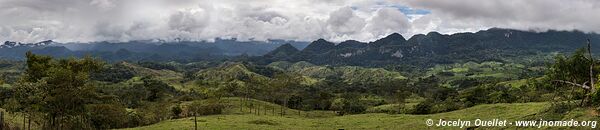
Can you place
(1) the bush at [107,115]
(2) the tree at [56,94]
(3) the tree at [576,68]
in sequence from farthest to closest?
(1) the bush at [107,115] → (2) the tree at [56,94] → (3) the tree at [576,68]

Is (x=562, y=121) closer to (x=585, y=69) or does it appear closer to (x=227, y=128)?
(x=585, y=69)

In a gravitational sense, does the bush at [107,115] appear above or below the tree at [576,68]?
below

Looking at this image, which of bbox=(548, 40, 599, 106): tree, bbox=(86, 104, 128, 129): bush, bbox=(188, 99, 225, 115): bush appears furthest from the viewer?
bbox=(188, 99, 225, 115): bush

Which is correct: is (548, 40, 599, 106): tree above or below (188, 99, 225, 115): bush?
above

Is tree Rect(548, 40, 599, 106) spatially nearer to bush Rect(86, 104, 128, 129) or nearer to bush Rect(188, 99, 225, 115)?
bush Rect(86, 104, 128, 129)

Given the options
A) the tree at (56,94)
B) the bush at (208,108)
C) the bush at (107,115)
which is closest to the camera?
the tree at (56,94)

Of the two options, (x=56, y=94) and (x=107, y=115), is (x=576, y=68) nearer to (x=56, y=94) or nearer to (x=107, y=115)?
(x=56, y=94)

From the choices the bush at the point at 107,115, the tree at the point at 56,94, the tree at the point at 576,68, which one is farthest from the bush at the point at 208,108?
the tree at the point at 576,68

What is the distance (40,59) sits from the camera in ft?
281

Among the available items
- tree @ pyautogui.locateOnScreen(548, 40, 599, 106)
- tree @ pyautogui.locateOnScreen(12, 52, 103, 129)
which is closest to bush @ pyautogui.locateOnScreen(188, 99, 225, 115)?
tree @ pyautogui.locateOnScreen(12, 52, 103, 129)

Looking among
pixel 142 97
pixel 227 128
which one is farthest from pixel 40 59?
pixel 142 97

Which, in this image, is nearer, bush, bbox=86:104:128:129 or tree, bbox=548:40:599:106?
tree, bbox=548:40:599:106

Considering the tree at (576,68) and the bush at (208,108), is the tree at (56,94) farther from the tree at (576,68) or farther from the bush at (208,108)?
the tree at (576,68)

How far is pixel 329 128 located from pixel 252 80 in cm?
8210
